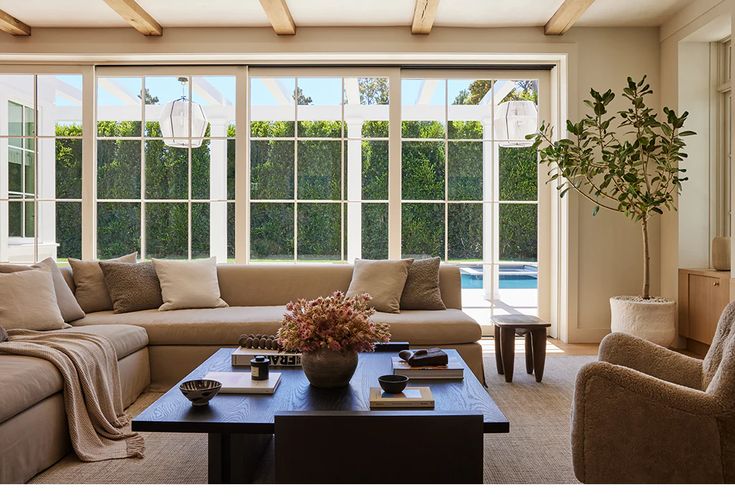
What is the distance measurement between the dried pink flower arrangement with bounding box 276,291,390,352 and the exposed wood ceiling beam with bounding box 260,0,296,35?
9.87 feet

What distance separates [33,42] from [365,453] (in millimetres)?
5279

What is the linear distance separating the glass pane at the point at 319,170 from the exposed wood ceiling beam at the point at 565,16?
2055 millimetres

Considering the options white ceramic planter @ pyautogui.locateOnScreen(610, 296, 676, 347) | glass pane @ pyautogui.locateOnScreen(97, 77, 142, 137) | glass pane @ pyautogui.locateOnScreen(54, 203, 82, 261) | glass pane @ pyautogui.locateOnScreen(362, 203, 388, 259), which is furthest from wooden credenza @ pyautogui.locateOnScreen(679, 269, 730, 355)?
glass pane @ pyautogui.locateOnScreen(54, 203, 82, 261)

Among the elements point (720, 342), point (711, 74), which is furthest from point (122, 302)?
point (711, 74)

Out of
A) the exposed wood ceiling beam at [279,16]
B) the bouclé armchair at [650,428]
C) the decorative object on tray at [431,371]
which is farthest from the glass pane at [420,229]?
the bouclé armchair at [650,428]

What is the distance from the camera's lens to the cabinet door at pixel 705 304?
446 cm

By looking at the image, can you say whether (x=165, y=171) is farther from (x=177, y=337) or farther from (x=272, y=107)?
(x=177, y=337)

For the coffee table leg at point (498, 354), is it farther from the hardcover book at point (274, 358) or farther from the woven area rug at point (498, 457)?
the hardcover book at point (274, 358)

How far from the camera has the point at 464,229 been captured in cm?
574

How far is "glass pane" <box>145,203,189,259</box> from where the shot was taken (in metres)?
5.57

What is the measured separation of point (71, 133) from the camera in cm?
554

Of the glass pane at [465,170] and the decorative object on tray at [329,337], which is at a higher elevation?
the glass pane at [465,170]

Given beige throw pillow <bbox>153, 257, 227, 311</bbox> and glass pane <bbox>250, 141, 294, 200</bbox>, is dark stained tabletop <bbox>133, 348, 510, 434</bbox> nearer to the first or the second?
beige throw pillow <bbox>153, 257, 227, 311</bbox>

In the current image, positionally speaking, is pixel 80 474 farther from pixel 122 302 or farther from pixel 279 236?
pixel 279 236
